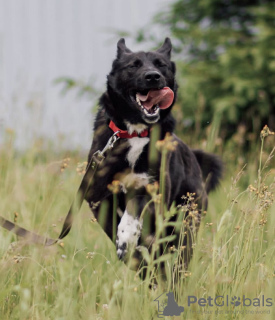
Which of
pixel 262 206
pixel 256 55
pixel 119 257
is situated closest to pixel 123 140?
pixel 119 257

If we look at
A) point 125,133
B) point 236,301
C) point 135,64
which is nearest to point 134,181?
point 125,133

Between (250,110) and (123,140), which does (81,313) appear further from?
(250,110)

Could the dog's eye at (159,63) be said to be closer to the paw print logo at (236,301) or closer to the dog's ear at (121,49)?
the dog's ear at (121,49)

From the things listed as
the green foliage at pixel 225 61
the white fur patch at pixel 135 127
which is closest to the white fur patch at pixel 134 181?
the white fur patch at pixel 135 127

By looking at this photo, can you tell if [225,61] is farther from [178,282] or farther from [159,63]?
[178,282]

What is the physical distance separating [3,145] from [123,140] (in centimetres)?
195

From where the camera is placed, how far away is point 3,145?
4.98 meters

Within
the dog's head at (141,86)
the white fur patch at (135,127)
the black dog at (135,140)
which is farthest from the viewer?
the white fur patch at (135,127)

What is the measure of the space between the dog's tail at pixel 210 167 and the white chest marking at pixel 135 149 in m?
0.77

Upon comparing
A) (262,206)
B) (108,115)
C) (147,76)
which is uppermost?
(147,76)

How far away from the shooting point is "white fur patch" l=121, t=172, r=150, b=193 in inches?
129

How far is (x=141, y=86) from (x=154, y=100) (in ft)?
0.42

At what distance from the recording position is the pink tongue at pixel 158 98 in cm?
332

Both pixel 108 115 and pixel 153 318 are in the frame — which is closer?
pixel 153 318
